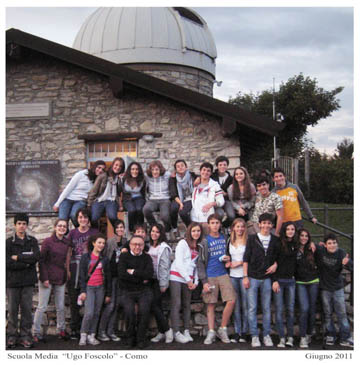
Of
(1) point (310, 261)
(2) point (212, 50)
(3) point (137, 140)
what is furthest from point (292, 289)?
(2) point (212, 50)

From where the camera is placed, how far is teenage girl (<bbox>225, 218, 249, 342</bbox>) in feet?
17.3

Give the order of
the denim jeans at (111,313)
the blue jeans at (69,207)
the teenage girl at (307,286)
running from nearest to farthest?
the teenage girl at (307,286), the denim jeans at (111,313), the blue jeans at (69,207)

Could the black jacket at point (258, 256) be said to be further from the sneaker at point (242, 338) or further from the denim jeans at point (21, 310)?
the denim jeans at point (21, 310)

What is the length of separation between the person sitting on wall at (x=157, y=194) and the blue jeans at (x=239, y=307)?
145cm

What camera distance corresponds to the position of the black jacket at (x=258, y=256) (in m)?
5.19

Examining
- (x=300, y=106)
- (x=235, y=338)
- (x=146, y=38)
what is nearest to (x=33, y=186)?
(x=235, y=338)

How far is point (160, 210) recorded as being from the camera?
6.21 metres

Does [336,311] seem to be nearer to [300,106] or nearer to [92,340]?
[92,340]

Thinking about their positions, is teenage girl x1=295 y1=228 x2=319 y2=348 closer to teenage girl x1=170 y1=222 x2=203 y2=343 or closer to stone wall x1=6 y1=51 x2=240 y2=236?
teenage girl x1=170 y1=222 x2=203 y2=343

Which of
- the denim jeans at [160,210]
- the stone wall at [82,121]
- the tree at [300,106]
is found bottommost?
the denim jeans at [160,210]

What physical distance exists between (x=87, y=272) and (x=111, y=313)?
627mm

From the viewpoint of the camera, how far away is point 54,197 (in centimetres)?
821

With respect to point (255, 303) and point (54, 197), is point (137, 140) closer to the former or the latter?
point (54, 197)

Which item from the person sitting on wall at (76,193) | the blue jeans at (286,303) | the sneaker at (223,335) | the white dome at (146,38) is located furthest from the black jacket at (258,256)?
the white dome at (146,38)
